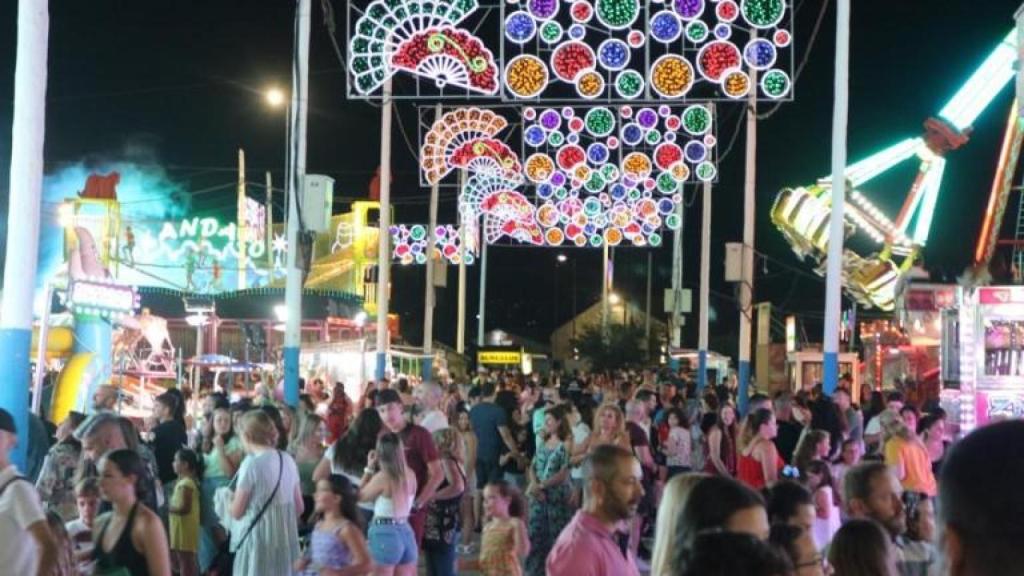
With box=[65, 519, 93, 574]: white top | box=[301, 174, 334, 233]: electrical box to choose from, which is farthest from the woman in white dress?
Answer: box=[301, 174, 334, 233]: electrical box

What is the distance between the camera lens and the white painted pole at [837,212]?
16953 mm

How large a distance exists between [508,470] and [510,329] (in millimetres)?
75694

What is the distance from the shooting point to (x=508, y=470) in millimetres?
14000

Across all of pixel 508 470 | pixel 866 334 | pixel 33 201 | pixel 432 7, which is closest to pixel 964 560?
pixel 33 201

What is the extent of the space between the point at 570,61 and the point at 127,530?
15.1 metres

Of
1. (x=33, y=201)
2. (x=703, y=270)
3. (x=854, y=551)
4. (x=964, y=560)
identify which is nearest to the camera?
(x=964, y=560)

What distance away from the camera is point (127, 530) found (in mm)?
5809

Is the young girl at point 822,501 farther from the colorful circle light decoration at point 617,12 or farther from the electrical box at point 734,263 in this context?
the electrical box at point 734,263

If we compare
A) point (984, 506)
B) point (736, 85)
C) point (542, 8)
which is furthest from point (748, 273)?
point (984, 506)

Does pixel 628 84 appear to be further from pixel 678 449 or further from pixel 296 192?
pixel 678 449

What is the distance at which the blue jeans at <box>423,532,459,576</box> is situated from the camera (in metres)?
10.0

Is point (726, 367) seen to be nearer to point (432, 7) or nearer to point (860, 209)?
point (860, 209)

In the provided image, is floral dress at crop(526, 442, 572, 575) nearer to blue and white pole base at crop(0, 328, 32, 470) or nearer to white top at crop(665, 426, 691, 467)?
white top at crop(665, 426, 691, 467)

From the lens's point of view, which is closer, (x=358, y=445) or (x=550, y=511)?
(x=358, y=445)
